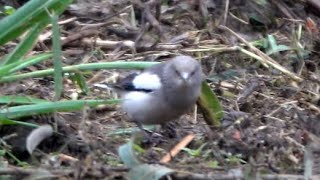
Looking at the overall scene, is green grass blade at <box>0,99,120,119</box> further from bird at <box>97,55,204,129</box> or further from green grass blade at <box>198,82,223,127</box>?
green grass blade at <box>198,82,223,127</box>

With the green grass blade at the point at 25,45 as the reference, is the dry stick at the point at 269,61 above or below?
below

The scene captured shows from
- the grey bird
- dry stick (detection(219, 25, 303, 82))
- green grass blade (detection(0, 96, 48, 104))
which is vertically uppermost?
green grass blade (detection(0, 96, 48, 104))

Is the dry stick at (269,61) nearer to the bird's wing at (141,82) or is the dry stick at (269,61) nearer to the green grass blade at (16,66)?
the bird's wing at (141,82)

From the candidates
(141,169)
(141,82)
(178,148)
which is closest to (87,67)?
(141,82)

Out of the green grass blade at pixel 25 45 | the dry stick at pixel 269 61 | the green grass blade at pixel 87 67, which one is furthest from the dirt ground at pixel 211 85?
the green grass blade at pixel 25 45

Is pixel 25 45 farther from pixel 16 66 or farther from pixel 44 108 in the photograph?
pixel 44 108

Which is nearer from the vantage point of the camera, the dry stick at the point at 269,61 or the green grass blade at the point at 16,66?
Answer: the green grass blade at the point at 16,66

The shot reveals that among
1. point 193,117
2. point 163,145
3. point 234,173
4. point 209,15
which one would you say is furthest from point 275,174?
point 209,15

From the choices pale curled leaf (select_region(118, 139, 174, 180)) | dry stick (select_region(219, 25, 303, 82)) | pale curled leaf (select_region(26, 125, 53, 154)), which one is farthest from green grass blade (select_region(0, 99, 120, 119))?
dry stick (select_region(219, 25, 303, 82))
